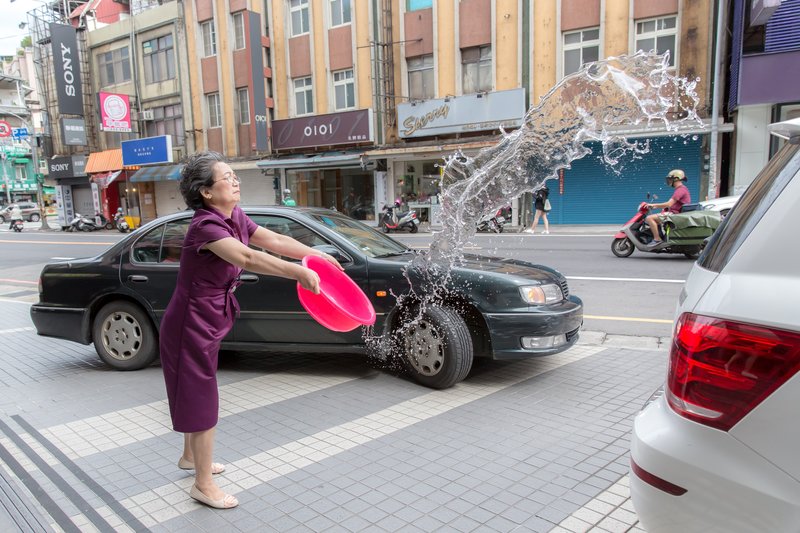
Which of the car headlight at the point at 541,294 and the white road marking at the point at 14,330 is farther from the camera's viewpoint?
the white road marking at the point at 14,330

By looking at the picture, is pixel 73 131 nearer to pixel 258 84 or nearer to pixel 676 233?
pixel 258 84

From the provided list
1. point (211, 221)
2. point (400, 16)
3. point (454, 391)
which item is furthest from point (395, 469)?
point (400, 16)

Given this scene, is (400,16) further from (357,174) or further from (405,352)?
(405,352)

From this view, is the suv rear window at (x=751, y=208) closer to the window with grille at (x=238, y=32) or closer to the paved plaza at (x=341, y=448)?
the paved plaza at (x=341, y=448)

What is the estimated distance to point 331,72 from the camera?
26.1 metres

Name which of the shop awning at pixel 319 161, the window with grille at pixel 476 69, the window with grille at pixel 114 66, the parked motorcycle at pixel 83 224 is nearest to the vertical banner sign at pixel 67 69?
the window with grille at pixel 114 66

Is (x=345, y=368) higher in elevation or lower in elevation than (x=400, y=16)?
lower

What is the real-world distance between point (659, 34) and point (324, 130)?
45.5 feet

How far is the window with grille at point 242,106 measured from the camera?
29344 mm

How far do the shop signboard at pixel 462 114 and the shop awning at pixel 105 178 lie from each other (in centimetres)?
1836

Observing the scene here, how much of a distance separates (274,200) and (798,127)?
2817 cm

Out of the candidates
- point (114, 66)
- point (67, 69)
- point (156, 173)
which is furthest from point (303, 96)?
point (67, 69)

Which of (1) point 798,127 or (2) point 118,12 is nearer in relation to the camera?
(1) point 798,127

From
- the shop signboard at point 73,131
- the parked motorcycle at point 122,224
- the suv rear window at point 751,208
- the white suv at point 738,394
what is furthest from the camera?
the shop signboard at point 73,131
